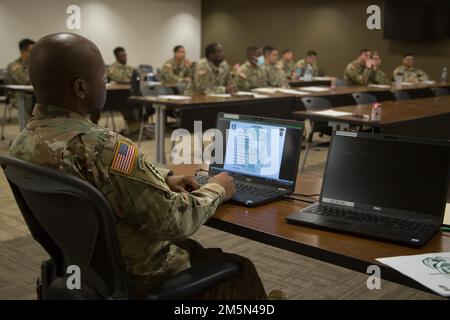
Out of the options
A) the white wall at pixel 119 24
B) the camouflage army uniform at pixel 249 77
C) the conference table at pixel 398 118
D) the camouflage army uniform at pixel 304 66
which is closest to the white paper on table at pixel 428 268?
the conference table at pixel 398 118

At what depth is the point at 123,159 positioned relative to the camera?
130cm

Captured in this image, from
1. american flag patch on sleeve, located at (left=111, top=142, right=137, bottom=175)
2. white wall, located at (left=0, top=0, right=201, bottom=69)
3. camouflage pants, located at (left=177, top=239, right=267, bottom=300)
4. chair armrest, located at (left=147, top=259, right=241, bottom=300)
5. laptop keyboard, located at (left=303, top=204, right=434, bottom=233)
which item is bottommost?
camouflage pants, located at (left=177, top=239, right=267, bottom=300)

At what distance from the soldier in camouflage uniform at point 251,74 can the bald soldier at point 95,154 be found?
6853mm

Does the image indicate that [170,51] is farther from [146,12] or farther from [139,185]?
[139,185]

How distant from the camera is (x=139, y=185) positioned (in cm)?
131

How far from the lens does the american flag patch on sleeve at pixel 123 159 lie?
1.29 m

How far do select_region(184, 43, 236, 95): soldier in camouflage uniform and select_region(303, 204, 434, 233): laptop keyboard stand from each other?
4.76 meters

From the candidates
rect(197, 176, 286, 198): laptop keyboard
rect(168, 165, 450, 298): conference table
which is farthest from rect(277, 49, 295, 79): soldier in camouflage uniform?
rect(168, 165, 450, 298): conference table

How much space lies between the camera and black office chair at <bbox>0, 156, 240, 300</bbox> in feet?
3.85

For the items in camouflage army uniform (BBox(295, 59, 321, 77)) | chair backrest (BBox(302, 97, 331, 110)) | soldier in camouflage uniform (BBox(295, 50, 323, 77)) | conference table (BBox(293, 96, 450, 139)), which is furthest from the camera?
camouflage army uniform (BBox(295, 59, 321, 77))

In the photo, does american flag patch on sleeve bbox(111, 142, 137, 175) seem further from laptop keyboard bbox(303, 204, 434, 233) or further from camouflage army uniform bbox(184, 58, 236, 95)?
camouflage army uniform bbox(184, 58, 236, 95)

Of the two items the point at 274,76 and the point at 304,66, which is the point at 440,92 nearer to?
the point at 274,76

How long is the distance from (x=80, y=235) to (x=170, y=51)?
1275 cm

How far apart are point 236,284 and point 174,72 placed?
880 cm
